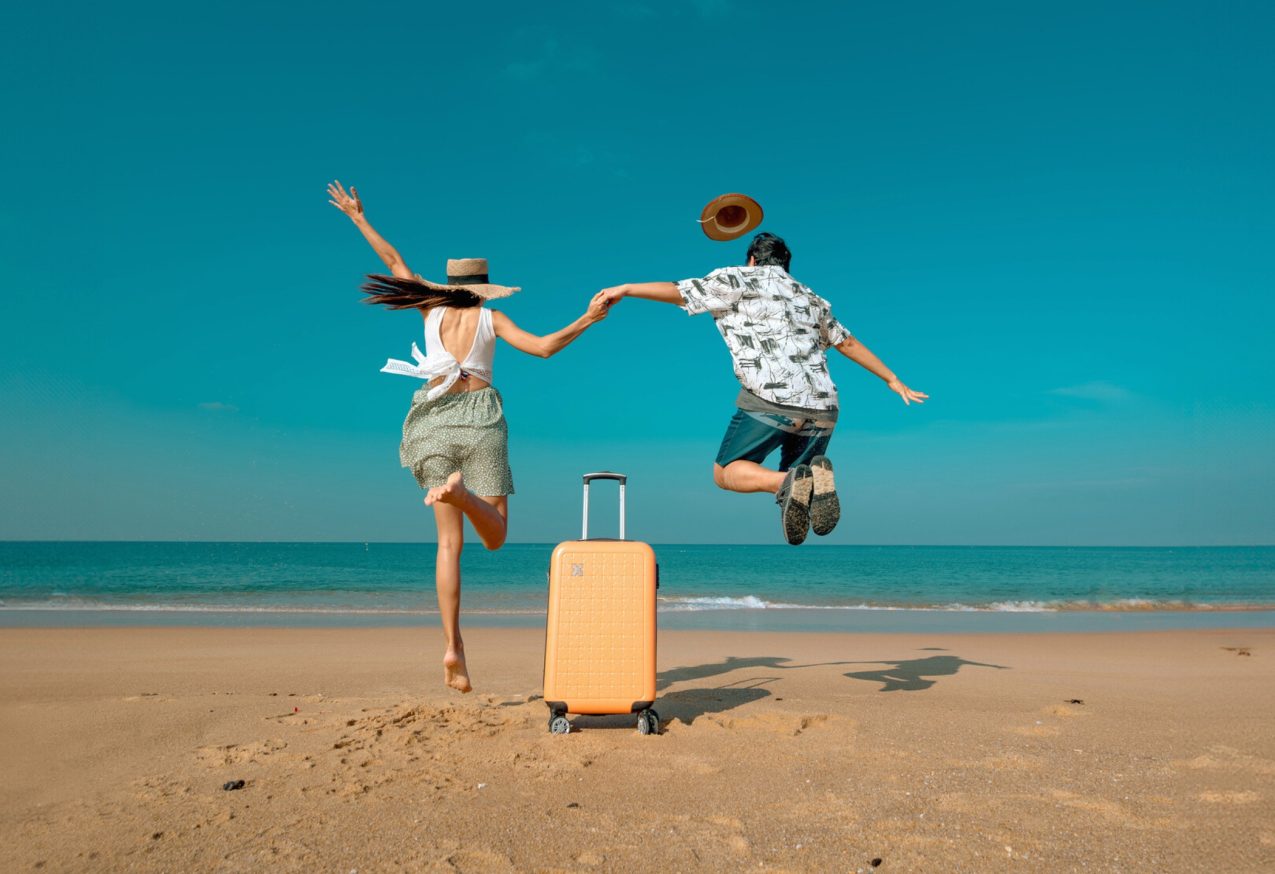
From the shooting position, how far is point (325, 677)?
653cm

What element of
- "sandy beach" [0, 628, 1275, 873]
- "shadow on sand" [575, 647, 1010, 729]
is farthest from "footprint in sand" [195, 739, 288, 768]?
"shadow on sand" [575, 647, 1010, 729]

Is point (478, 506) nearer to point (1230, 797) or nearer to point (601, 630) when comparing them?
point (601, 630)

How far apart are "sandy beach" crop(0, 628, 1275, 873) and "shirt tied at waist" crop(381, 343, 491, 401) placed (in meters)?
1.93

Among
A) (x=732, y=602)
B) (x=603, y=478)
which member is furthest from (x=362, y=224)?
(x=732, y=602)

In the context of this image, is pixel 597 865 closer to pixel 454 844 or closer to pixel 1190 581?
pixel 454 844

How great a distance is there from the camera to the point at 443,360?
4793mm

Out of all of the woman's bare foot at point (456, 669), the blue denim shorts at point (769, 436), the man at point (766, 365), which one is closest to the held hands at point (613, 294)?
the man at point (766, 365)

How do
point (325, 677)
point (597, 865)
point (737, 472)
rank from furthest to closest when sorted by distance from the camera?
point (325, 677), point (737, 472), point (597, 865)

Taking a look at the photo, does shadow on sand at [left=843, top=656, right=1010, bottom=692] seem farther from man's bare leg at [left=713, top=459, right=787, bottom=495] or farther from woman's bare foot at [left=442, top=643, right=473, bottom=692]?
woman's bare foot at [left=442, top=643, right=473, bottom=692]

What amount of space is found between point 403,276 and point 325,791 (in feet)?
10.00

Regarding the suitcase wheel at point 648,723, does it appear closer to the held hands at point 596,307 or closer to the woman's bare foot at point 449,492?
the woman's bare foot at point 449,492

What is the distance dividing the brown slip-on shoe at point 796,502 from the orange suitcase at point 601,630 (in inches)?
30.8

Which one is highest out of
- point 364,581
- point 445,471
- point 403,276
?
point 403,276

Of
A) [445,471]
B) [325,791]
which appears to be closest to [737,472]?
[445,471]
